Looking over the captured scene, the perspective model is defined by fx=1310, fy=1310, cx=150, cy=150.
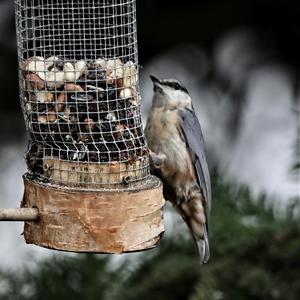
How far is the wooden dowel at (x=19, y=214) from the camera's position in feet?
15.9

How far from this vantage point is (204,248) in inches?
248

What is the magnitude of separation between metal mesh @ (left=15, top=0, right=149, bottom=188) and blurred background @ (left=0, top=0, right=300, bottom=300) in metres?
1.21

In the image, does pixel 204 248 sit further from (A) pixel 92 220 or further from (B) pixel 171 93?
(A) pixel 92 220

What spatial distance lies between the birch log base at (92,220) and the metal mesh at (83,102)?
0.35 ft

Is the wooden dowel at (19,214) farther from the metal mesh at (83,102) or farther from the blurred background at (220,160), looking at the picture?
the blurred background at (220,160)

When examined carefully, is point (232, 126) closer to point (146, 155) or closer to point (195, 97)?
point (195, 97)

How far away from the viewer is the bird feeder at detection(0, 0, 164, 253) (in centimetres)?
500

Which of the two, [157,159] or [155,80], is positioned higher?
[155,80]

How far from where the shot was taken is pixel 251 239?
6570 millimetres

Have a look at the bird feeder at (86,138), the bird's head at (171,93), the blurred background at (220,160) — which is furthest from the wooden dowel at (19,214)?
the bird's head at (171,93)

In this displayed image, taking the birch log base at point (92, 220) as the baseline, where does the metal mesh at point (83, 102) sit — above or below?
above

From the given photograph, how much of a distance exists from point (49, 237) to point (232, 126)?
11.1 feet

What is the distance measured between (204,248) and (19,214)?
5.07 feet

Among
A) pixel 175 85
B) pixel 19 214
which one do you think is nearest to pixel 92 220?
pixel 19 214
